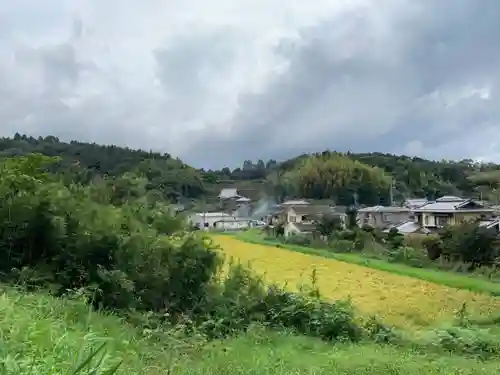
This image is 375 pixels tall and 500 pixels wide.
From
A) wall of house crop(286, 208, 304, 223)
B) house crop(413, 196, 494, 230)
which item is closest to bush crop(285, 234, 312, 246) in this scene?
house crop(413, 196, 494, 230)

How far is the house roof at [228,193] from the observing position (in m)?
55.0

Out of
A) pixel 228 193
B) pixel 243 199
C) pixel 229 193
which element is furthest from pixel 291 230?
pixel 229 193

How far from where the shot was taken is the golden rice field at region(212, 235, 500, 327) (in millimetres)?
13062

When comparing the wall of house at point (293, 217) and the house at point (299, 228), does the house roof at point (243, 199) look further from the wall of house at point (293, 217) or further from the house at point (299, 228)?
the house at point (299, 228)

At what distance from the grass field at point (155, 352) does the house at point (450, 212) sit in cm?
2751

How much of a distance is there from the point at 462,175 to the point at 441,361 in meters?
51.8

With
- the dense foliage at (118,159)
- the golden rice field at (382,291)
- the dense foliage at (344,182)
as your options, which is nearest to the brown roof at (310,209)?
the dense foliage at (344,182)

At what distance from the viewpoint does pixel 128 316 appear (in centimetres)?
707

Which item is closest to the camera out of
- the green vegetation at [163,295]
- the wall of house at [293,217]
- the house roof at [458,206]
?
the green vegetation at [163,295]

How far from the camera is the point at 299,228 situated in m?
37.1

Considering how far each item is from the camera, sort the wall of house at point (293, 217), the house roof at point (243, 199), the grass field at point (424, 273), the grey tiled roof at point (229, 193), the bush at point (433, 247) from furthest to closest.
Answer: the house roof at point (243, 199) < the grey tiled roof at point (229, 193) < the wall of house at point (293, 217) < the bush at point (433, 247) < the grass field at point (424, 273)

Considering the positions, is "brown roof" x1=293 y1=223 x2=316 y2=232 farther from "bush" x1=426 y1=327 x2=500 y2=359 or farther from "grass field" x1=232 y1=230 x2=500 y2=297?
"bush" x1=426 y1=327 x2=500 y2=359

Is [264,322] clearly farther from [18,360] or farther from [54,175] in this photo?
[18,360]

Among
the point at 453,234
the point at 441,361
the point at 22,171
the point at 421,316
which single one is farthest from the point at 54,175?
the point at 453,234
